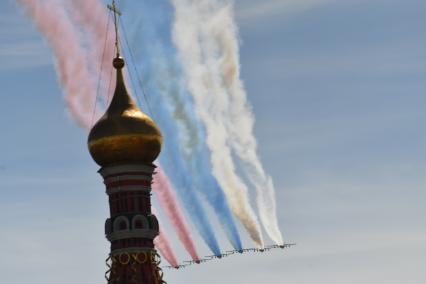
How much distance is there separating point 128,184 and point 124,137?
3249 mm

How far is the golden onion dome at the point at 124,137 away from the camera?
123 metres

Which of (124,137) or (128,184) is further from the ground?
(124,137)

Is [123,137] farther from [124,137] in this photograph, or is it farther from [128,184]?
[128,184]

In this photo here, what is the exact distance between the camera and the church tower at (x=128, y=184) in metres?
123

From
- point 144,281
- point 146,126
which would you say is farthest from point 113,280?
point 146,126

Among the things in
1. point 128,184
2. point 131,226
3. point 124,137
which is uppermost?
point 124,137

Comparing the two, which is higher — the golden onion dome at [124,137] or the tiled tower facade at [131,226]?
the golden onion dome at [124,137]

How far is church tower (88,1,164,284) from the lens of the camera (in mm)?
122875

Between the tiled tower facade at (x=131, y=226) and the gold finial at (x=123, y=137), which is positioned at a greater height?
the gold finial at (x=123, y=137)

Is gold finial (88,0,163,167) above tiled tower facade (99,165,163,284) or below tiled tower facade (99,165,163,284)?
above

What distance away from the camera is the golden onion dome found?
4852 inches

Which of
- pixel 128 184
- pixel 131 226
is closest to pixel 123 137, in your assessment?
pixel 128 184

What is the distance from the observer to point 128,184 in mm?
123938

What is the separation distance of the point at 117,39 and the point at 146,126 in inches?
258
